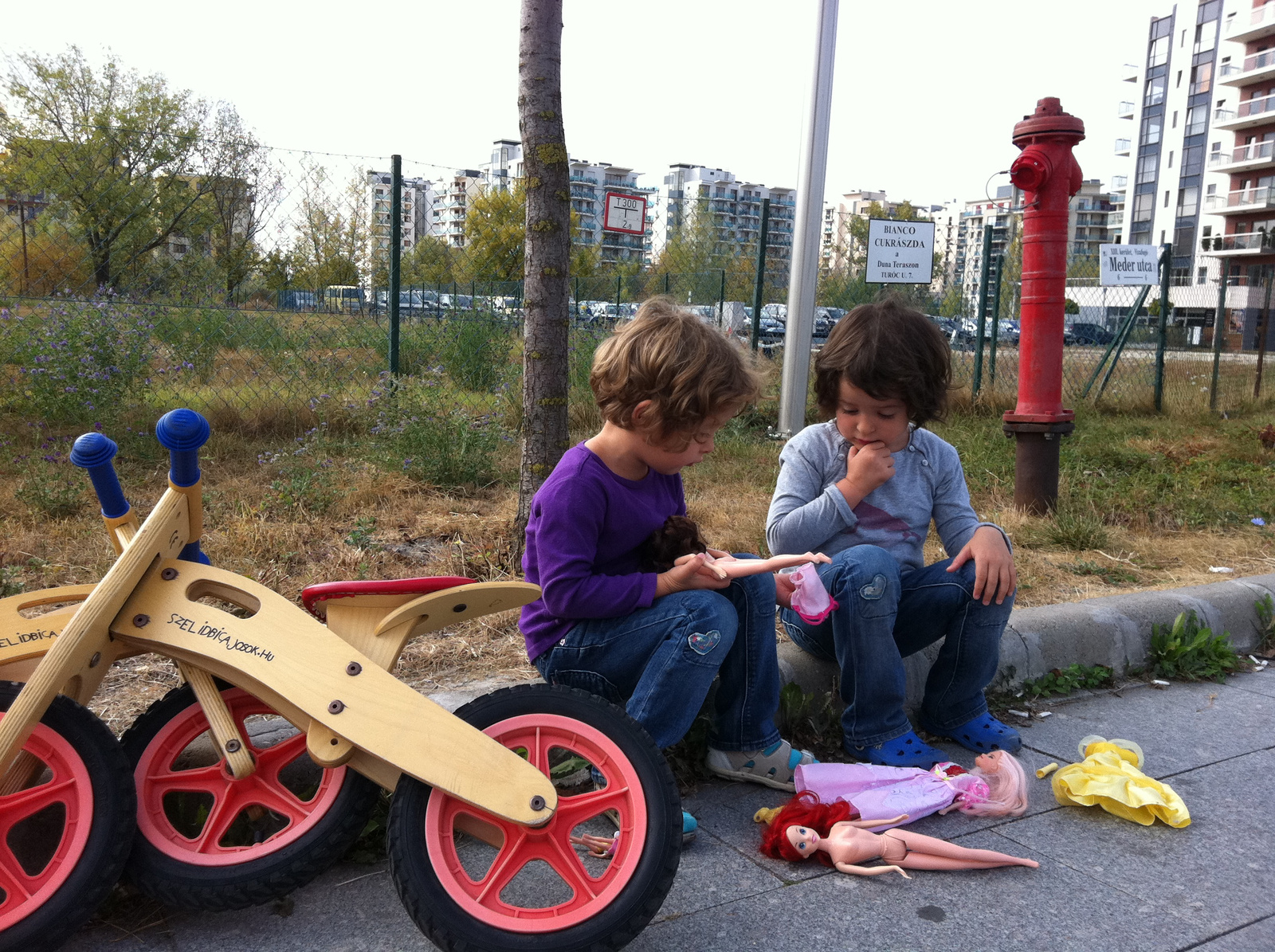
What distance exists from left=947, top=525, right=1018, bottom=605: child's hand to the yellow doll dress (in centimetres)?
45

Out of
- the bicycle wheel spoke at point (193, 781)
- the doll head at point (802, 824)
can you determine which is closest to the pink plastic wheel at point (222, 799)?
the bicycle wheel spoke at point (193, 781)

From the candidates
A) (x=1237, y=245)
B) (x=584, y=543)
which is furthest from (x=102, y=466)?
(x=1237, y=245)

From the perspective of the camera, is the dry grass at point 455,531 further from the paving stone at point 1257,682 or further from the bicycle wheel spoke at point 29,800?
the bicycle wheel spoke at point 29,800

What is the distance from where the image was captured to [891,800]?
2.21 meters

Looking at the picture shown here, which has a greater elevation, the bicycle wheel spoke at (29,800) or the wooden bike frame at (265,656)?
the wooden bike frame at (265,656)

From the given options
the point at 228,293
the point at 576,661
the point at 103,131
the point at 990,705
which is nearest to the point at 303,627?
the point at 576,661

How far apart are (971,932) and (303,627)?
132 cm

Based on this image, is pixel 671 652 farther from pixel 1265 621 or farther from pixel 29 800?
pixel 1265 621

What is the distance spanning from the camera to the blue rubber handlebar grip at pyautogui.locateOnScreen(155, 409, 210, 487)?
5.55 ft

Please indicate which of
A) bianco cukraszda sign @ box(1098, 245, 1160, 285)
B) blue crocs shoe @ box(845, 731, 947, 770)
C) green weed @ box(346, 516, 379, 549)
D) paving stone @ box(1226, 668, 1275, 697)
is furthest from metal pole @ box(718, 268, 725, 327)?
blue crocs shoe @ box(845, 731, 947, 770)

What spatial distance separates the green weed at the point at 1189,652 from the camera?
328cm

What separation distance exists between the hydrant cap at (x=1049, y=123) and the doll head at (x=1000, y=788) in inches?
130

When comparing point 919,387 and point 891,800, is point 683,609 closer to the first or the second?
point 891,800

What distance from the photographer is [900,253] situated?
7617 millimetres
